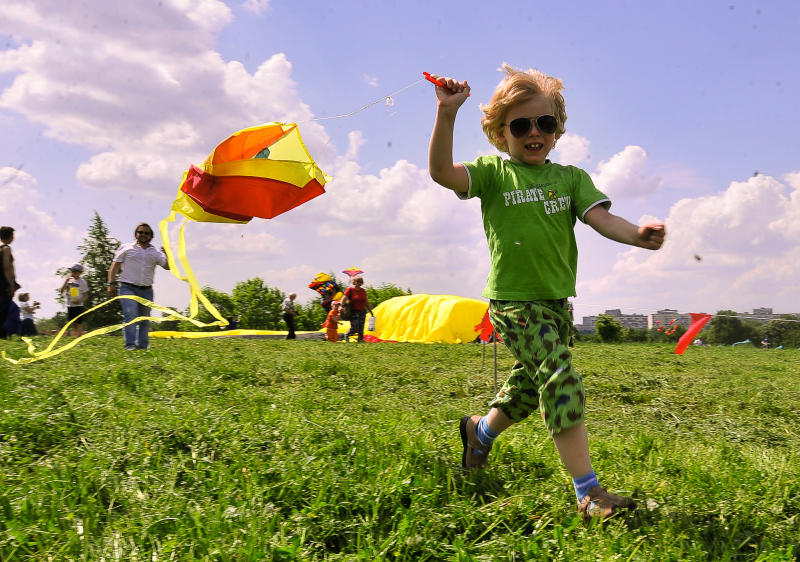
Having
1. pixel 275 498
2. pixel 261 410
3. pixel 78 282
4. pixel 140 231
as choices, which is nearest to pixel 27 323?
pixel 78 282

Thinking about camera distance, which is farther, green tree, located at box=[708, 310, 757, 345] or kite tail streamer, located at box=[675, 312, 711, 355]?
green tree, located at box=[708, 310, 757, 345]

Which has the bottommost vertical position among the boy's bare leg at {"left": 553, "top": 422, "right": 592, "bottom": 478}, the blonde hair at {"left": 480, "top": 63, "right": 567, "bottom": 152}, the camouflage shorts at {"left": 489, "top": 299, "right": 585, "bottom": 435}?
the boy's bare leg at {"left": 553, "top": 422, "right": 592, "bottom": 478}

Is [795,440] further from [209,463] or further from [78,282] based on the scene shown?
[78,282]

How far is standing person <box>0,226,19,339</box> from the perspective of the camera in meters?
10.4

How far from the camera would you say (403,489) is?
261 cm

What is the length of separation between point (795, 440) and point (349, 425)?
396 centimetres

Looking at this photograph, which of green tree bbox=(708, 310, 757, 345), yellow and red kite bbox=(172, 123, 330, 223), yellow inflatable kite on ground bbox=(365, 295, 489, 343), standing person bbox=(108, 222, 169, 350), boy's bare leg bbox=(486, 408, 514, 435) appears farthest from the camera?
green tree bbox=(708, 310, 757, 345)

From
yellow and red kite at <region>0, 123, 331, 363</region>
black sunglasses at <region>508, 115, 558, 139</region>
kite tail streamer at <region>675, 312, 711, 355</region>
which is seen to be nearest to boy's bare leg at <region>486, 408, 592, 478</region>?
black sunglasses at <region>508, 115, 558, 139</region>

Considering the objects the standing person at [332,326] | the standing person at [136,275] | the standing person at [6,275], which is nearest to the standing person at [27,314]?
the standing person at [6,275]

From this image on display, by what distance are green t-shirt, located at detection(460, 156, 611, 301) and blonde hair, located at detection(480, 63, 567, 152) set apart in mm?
240

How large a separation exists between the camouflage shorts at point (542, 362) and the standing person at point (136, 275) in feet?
24.1

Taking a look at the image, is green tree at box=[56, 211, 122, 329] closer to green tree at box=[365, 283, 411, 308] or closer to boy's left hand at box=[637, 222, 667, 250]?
green tree at box=[365, 283, 411, 308]

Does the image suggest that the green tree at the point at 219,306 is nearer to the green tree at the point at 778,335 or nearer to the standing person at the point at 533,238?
the green tree at the point at 778,335

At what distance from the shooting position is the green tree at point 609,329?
82.1 feet
